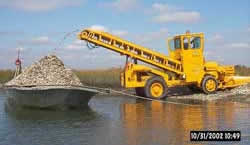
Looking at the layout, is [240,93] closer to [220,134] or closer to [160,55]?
[160,55]

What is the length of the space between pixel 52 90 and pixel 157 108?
4.15 meters

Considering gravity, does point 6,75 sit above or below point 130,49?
below

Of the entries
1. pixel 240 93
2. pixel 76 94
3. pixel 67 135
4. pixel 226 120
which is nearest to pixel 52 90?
pixel 76 94

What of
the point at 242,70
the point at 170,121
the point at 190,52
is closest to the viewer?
the point at 170,121

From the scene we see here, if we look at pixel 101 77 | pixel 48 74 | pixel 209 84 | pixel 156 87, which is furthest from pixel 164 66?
pixel 101 77

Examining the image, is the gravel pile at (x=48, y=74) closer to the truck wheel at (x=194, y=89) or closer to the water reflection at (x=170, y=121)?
the water reflection at (x=170, y=121)

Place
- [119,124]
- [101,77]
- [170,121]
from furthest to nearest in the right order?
[101,77], [170,121], [119,124]

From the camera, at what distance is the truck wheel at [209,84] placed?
66.0ft

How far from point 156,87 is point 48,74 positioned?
6.21m

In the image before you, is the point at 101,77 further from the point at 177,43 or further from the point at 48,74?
the point at 48,74

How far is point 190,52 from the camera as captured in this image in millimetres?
19688

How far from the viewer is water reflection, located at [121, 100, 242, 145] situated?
9.35 meters

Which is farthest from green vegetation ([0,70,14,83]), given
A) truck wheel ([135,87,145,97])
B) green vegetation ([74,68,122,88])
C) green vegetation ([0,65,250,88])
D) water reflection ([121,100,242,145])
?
water reflection ([121,100,242,145])

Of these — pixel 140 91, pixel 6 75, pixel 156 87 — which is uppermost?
pixel 6 75
